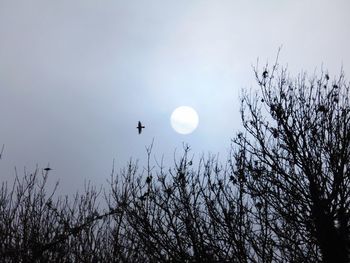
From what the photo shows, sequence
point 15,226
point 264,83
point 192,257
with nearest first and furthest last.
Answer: point 192,257
point 264,83
point 15,226

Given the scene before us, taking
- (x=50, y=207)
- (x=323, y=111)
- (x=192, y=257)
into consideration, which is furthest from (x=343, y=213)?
(x=50, y=207)

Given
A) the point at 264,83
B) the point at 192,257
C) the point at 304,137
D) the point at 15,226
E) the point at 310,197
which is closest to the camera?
the point at 192,257

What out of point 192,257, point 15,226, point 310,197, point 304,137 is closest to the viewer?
point 192,257

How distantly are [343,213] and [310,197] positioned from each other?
0.64 metres

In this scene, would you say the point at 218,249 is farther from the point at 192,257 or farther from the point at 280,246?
the point at 280,246

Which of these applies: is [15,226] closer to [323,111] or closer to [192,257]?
[192,257]

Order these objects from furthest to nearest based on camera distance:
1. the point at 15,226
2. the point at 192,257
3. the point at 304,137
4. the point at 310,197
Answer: the point at 15,226 → the point at 304,137 → the point at 310,197 → the point at 192,257

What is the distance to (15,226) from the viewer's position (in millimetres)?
9234

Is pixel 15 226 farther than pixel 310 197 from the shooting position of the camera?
Yes

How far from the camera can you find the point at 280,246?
6797 mm

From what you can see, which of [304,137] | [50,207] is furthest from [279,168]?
[50,207]

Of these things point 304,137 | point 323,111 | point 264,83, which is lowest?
point 304,137

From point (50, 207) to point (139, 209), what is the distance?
3.50 meters

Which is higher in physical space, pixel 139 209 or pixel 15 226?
pixel 15 226
